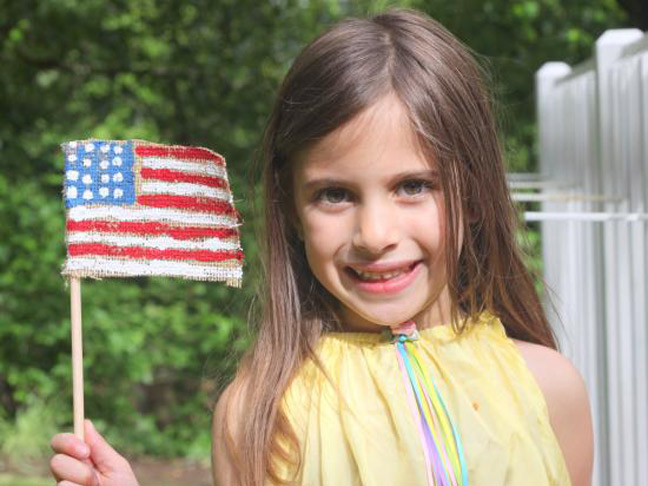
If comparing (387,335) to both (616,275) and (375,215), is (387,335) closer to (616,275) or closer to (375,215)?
(375,215)

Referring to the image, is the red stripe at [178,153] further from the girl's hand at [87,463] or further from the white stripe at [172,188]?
the girl's hand at [87,463]

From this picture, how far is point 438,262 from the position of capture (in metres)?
2.04

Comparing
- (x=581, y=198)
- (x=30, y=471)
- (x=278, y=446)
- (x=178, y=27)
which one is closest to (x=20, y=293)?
(x=30, y=471)

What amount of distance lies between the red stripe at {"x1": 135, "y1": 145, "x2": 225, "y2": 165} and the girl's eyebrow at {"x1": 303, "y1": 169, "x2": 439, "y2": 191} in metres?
0.23

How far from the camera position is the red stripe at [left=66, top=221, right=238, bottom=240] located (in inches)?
81.8

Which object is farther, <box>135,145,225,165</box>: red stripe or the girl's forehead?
<box>135,145,225,165</box>: red stripe

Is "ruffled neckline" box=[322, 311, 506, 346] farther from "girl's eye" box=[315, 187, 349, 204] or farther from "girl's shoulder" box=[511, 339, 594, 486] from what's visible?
"girl's eye" box=[315, 187, 349, 204]

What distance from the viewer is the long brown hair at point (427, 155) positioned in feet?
6.56

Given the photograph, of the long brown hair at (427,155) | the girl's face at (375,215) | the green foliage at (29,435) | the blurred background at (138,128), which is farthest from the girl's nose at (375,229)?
the green foliage at (29,435)

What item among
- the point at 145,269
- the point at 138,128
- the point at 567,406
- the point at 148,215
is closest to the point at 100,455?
the point at 145,269

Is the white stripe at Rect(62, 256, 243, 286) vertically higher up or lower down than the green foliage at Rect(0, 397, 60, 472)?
higher up

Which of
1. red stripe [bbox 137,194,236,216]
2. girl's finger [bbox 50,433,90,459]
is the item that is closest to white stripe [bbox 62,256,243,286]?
red stripe [bbox 137,194,236,216]

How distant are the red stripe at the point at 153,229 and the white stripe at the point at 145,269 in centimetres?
6

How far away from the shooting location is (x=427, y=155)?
198 centimetres
